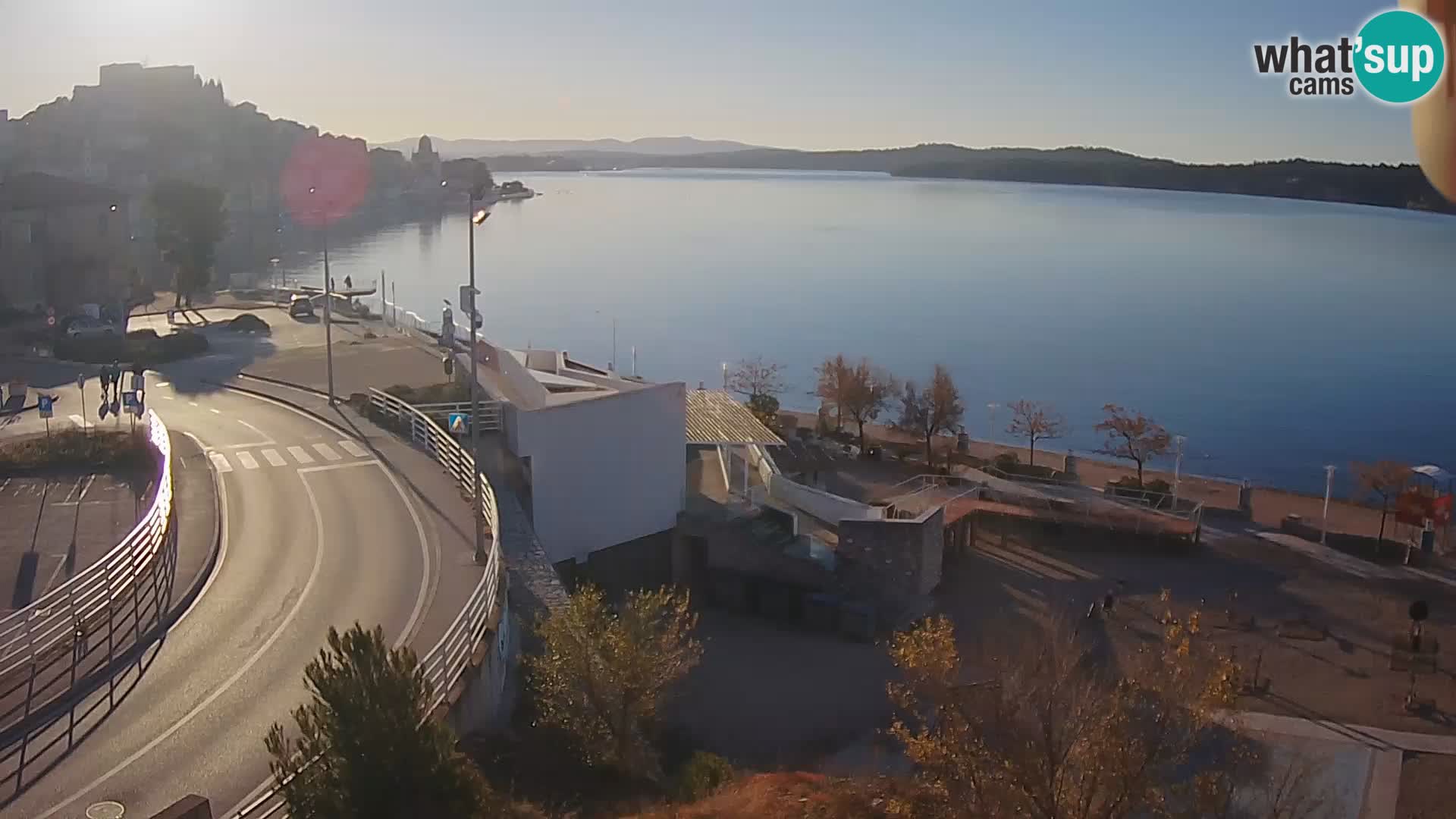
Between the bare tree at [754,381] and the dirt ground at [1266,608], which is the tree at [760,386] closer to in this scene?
the bare tree at [754,381]

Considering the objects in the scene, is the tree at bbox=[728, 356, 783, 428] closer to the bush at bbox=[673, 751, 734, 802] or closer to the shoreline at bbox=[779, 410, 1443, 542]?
the shoreline at bbox=[779, 410, 1443, 542]

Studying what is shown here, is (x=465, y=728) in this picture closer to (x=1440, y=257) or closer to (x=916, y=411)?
(x=916, y=411)

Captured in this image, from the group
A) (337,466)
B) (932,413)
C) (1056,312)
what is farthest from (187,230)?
(1056,312)

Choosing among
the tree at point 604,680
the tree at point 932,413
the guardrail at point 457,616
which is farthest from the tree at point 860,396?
the tree at point 604,680

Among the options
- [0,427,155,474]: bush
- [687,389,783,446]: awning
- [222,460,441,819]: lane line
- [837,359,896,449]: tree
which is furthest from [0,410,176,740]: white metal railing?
[837,359,896,449]: tree

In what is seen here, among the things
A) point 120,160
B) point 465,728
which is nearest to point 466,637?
point 465,728
